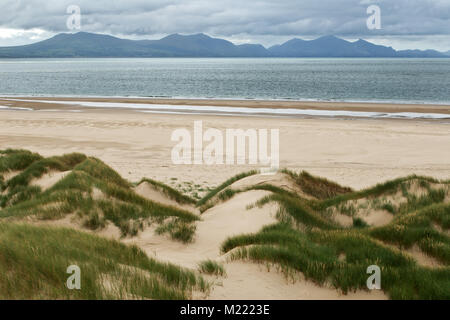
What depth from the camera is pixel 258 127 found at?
2994 cm

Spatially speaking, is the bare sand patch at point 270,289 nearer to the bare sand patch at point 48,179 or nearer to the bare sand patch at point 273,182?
the bare sand patch at point 273,182

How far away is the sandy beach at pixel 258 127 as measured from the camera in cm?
1792

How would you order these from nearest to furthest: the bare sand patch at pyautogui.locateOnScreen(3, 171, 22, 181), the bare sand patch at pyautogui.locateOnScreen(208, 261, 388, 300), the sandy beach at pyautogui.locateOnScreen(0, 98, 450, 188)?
the bare sand patch at pyautogui.locateOnScreen(208, 261, 388, 300)
the bare sand patch at pyautogui.locateOnScreen(3, 171, 22, 181)
the sandy beach at pyautogui.locateOnScreen(0, 98, 450, 188)

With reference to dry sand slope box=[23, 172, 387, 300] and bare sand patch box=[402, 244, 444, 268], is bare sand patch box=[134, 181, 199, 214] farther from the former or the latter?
bare sand patch box=[402, 244, 444, 268]

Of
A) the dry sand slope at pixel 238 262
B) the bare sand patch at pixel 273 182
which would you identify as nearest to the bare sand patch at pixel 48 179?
the dry sand slope at pixel 238 262

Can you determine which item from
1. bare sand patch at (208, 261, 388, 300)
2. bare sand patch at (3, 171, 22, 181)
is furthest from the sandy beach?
bare sand patch at (208, 261, 388, 300)

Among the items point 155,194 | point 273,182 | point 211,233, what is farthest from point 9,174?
point 273,182

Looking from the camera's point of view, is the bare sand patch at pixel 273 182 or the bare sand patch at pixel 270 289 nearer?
the bare sand patch at pixel 270 289

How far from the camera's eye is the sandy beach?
1792 cm

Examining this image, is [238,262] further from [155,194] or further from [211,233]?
[155,194]

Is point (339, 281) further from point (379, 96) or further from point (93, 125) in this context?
point (379, 96)

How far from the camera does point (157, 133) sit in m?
27.3

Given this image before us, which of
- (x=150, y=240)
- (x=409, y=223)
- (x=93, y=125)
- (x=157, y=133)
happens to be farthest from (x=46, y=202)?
(x=93, y=125)

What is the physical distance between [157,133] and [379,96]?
139 feet
